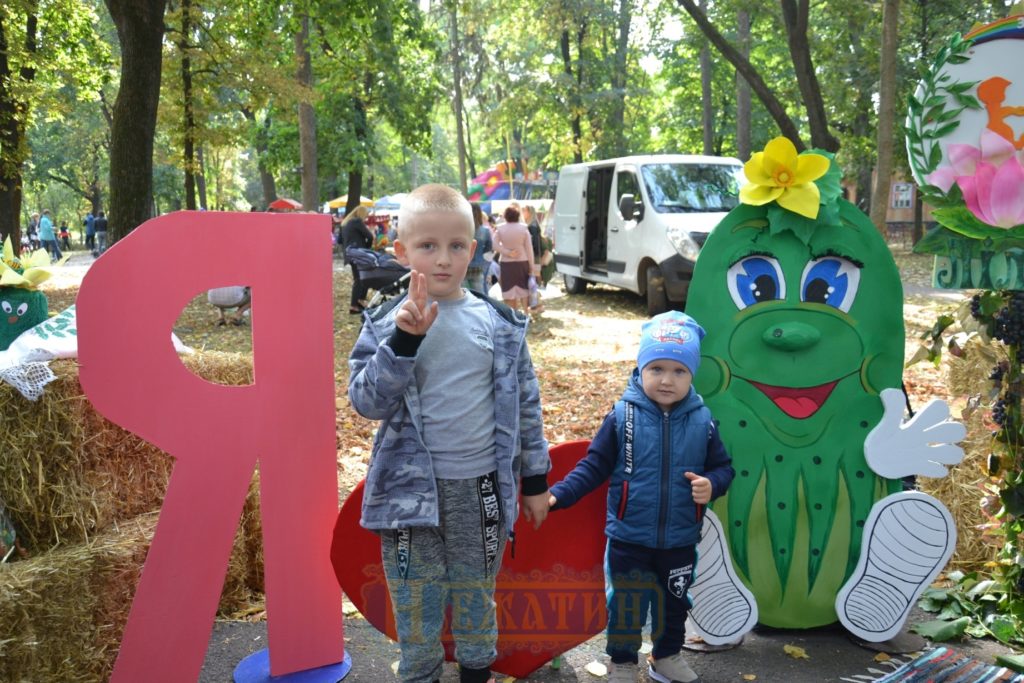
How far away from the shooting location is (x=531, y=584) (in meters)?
3.02

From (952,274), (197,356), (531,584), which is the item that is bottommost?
(531,584)

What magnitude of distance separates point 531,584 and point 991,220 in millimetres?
2016

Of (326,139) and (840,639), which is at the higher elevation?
(326,139)

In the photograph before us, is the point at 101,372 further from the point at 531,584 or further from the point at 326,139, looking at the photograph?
the point at 326,139

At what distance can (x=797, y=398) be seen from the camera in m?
3.22

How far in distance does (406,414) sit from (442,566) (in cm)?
46

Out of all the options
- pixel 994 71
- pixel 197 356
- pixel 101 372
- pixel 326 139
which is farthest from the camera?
pixel 326 139

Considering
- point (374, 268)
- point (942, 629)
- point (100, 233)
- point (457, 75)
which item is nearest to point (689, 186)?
point (374, 268)

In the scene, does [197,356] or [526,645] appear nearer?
[526,645]

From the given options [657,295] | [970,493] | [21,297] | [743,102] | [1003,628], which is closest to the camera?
[21,297]

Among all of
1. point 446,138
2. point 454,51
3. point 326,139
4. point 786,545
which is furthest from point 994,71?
point 446,138

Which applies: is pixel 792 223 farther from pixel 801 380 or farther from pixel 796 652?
pixel 796 652

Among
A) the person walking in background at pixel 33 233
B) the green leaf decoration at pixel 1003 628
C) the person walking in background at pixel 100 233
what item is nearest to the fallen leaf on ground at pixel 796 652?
the green leaf decoration at pixel 1003 628

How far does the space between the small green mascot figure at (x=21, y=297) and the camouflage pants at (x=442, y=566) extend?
1.59 meters
